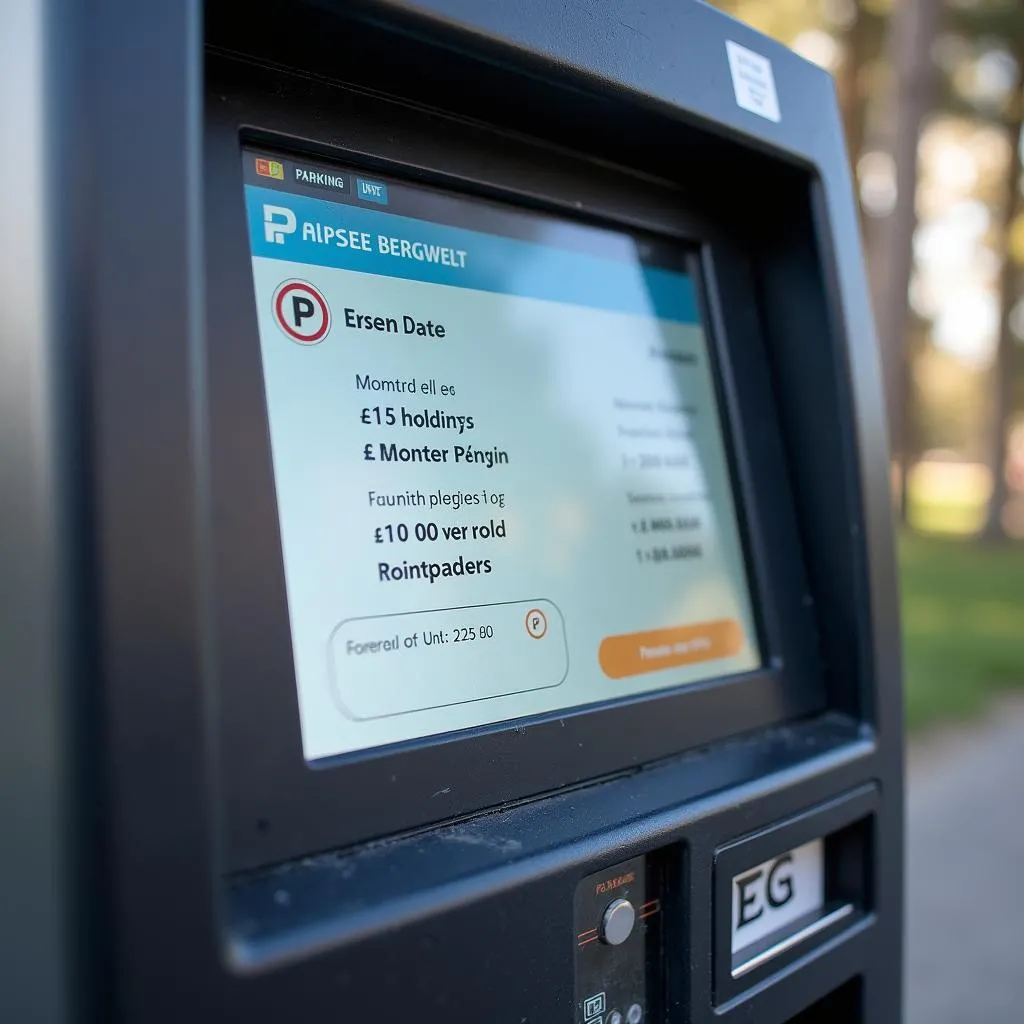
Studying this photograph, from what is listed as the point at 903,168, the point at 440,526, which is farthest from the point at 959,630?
the point at 440,526

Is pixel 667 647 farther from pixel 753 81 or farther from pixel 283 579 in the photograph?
pixel 753 81

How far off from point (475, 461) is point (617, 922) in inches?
18.1

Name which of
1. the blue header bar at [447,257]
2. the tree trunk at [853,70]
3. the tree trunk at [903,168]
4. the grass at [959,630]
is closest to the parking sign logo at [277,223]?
the blue header bar at [447,257]

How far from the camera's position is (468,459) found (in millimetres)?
1031

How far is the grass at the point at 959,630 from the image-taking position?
6211 mm

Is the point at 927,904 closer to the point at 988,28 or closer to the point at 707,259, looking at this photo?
the point at 707,259

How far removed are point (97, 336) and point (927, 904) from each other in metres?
3.83

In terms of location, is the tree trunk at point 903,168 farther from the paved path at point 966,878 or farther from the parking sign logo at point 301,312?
the parking sign logo at point 301,312

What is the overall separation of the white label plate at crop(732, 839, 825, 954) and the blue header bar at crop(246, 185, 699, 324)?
658 millimetres

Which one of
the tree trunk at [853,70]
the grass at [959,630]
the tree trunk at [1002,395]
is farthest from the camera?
the tree trunk at [1002,395]

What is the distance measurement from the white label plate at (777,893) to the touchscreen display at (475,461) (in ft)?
0.75

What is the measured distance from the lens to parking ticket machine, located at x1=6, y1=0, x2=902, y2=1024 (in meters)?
0.68

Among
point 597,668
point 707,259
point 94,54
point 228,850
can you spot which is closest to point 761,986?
point 597,668

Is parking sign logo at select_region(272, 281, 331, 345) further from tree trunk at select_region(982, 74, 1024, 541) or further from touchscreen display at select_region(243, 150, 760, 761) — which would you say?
tree trunk at select_region(982, 74, 1024, 541)
